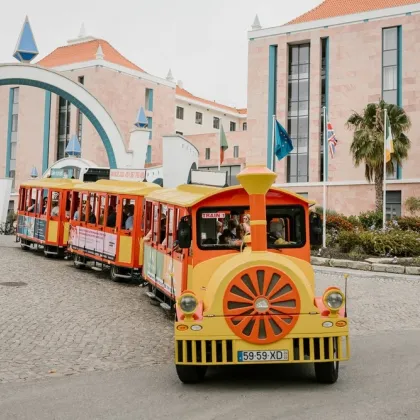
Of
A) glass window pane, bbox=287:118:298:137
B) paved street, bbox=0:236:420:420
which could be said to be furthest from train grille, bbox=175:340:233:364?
glass window pane, bbox=287:118:298:137

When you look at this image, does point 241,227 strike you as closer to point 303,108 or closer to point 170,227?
point 170,227

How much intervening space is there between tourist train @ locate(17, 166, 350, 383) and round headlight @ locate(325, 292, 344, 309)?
1 centimetres

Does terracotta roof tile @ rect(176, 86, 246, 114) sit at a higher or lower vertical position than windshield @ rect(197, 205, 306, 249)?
higher

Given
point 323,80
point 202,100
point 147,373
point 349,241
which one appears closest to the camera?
point 147,373

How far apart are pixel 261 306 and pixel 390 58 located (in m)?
41.9

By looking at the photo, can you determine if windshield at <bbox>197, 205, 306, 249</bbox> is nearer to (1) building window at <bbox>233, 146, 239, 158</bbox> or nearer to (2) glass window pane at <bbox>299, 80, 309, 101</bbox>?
(2) glass window pane at <bbox>299, 80, 309, 101</bbox>

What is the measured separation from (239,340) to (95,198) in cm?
1314

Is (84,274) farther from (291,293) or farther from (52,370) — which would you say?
(291,293)

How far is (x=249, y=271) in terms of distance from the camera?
762 cm

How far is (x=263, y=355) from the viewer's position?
24.9 feet

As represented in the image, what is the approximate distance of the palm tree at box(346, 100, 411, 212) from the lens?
36625 mm

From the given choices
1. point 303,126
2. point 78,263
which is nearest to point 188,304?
point 78,263

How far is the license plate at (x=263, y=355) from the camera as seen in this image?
7.59 meters

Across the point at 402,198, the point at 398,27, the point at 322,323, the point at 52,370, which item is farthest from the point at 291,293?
the point at 398,27
